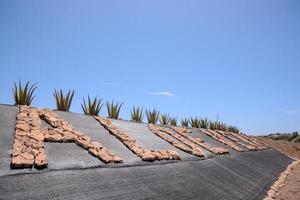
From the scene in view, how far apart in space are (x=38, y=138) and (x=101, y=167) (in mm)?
1061

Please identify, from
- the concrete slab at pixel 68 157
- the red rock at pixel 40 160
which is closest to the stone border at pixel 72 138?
the concrete slab at pixel 68 157

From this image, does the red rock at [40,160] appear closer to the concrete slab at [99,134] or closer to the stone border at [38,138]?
the stone border at [38,138]

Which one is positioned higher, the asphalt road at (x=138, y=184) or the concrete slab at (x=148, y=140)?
the concrete slab at (x=148, y=140)

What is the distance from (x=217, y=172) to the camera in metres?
7.28

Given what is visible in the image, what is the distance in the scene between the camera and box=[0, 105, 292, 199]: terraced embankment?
Answer: 12.1ft

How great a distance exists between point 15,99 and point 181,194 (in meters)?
4.94

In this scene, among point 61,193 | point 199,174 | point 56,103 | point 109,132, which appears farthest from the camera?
point 56,103

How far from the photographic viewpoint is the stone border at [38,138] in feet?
13.5

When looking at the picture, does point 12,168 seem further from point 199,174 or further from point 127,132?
point 127,132

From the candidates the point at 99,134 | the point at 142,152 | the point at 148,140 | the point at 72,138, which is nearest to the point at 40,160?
the point at 72,138

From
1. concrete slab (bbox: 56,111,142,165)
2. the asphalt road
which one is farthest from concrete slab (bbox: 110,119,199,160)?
concrete slab (bbox: 56,111,142,165)

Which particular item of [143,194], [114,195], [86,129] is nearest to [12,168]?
[114,195]

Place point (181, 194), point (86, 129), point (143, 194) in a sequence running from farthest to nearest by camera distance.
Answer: point (86, 129) < point (181, 194) < point (143, 194)

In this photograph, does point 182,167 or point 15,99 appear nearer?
point 182,167
